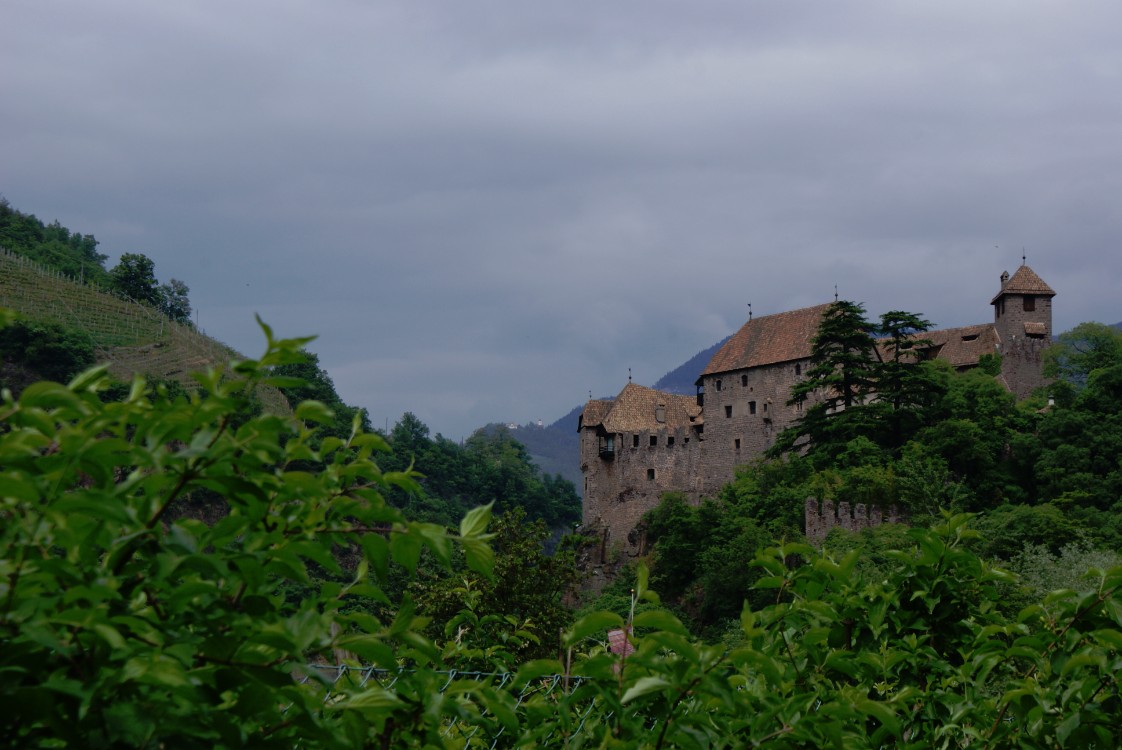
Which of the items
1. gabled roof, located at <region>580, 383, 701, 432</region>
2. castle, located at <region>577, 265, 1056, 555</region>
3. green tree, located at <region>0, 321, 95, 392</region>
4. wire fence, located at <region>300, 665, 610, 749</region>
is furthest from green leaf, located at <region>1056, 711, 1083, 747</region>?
green tree, located at <region>0, 321, 95, 392</region>

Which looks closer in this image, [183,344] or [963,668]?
[963,668]

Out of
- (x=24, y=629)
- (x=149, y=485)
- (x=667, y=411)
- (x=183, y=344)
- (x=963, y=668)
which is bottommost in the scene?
(x=963, y=668)

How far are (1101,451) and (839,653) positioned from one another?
4601 centimetres

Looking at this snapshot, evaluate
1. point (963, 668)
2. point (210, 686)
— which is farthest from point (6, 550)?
point (963, 668)

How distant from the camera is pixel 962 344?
5878 cm

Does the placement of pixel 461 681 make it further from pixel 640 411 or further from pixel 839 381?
pixel 640 411

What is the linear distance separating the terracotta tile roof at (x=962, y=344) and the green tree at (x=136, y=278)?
231 feet

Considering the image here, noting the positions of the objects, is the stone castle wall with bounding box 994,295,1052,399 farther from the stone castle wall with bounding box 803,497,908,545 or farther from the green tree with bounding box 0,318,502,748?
the green tree with bounding box 0,318,502,748

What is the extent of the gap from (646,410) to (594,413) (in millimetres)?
2860

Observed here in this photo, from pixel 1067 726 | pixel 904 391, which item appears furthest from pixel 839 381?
pixel 1067 726

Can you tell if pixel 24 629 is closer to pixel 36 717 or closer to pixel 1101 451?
pixel 36 717

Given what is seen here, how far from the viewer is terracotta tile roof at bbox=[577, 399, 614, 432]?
63.4 meters

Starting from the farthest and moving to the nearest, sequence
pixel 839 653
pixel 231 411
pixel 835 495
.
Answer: pixel 835 495 → pixel 839 653 → pixel 231 411

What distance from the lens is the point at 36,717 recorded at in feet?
7.34
